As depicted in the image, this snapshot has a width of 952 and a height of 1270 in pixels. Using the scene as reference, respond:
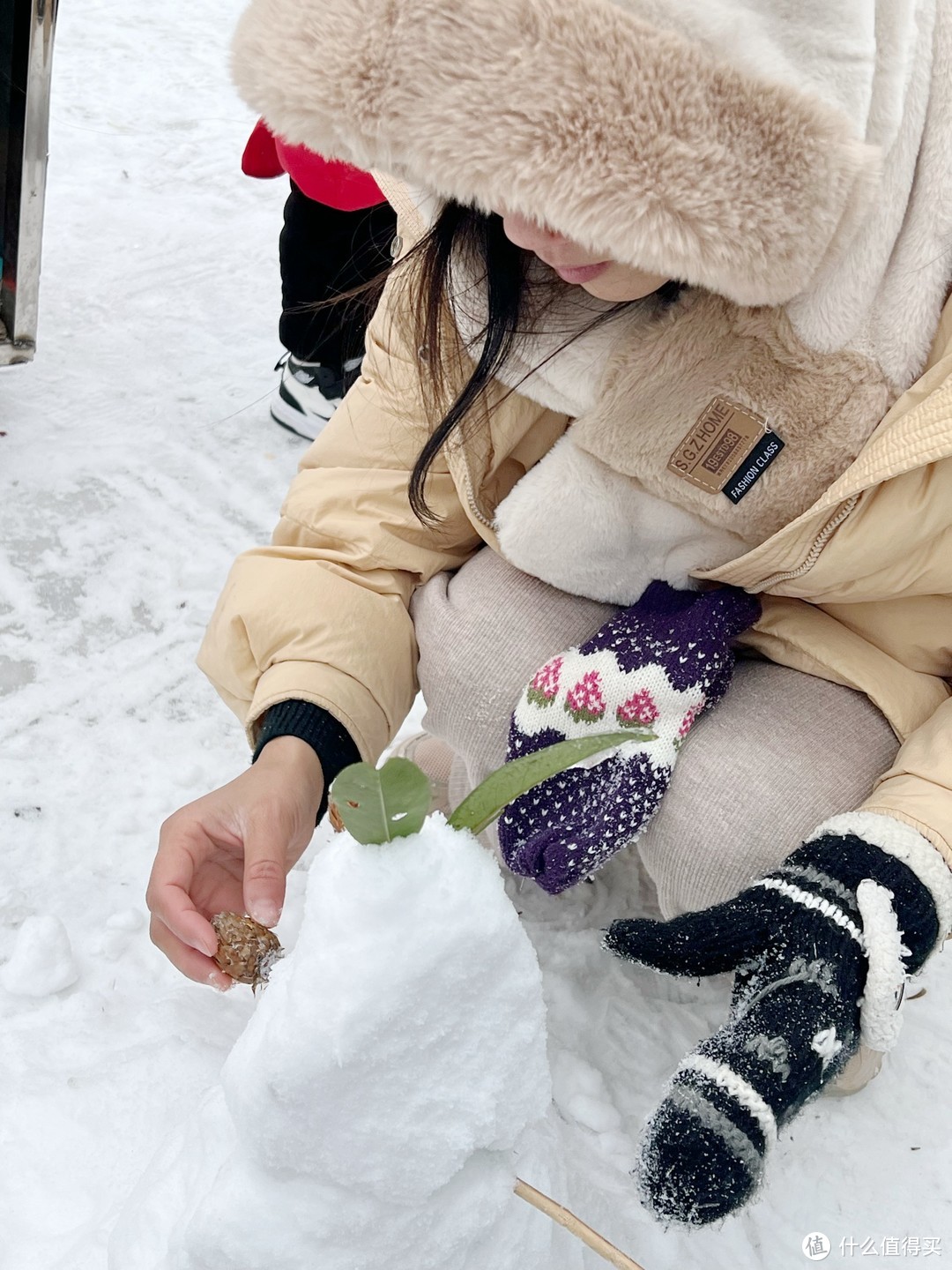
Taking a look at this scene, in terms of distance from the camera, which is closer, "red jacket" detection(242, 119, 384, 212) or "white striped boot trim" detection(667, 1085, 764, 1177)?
"white striped boot trim" detection(667, 1085, 764, 1177)

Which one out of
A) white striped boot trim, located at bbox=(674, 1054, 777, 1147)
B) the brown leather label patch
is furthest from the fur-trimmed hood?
white striped boot trim, located at bbox=(674, 1054, 777, 1147)

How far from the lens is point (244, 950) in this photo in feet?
2.79

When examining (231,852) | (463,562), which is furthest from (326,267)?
(231,852)

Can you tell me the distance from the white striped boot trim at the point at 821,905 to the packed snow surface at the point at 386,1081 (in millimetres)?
259

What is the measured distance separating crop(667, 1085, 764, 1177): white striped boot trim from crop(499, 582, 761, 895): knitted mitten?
248 mm

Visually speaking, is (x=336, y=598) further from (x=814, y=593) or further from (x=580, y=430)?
(x=814, y=593)

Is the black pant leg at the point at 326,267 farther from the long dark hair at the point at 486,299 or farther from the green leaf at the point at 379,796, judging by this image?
the green leaf at the point at 379,796

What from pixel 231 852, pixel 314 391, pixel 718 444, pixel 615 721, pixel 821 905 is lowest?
pixel 314 391

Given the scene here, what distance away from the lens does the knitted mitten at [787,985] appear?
0.78 metres

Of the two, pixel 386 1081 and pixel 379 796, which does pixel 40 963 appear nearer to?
pixel 386 1081

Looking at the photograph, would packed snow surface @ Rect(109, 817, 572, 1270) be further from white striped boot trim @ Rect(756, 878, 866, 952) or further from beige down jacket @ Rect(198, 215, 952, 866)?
beige down jacket @ Rect(198, 215, 952, 866)

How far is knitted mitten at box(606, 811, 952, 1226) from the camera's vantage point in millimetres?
776

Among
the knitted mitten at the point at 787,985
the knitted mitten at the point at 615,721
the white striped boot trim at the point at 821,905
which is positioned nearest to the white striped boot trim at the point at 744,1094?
the knitted mitten at the point at 787,985

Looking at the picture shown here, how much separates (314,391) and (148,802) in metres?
0.95
